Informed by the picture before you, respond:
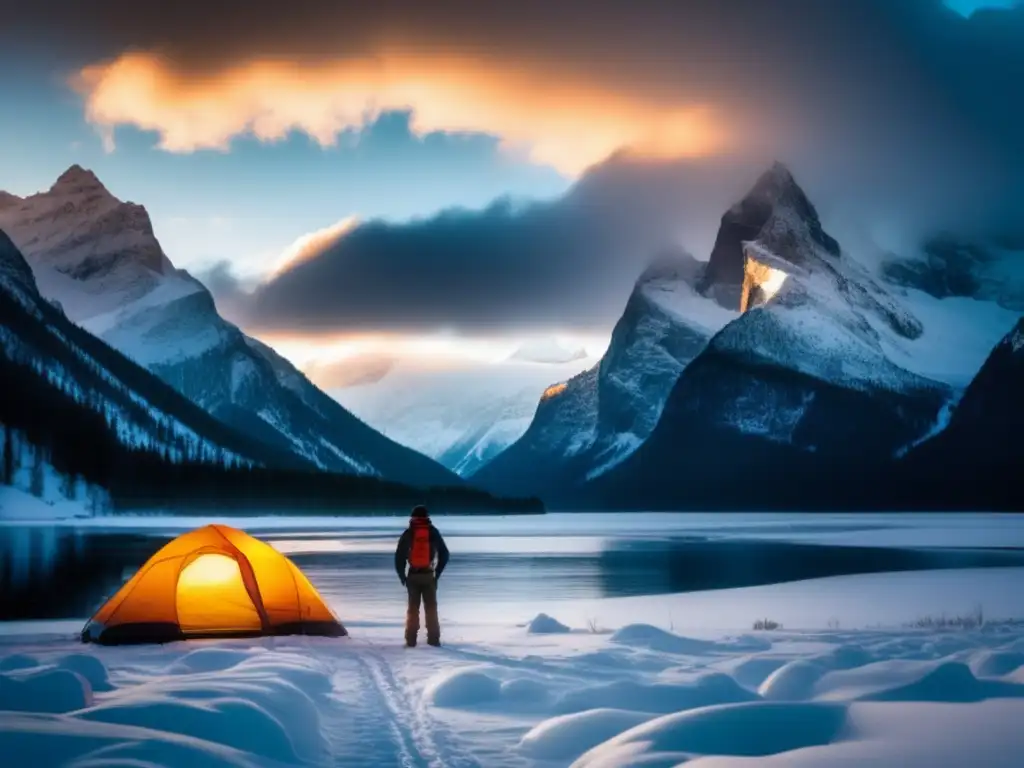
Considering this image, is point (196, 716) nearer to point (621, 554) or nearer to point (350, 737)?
point (350, 737)

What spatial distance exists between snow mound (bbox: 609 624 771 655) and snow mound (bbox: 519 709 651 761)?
25.0 feet

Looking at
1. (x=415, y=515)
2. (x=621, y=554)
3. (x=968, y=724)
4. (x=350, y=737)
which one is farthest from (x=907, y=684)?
(x=621, y=554)

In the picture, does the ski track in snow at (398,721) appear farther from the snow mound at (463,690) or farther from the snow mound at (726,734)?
the snow mound at (726,734)

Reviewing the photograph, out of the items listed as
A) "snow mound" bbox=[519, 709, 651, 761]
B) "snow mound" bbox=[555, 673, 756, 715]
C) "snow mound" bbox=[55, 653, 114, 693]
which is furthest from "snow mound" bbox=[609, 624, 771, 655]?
"snow mound" bbox=[55, 653, 114, 693]

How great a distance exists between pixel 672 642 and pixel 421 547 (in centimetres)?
508

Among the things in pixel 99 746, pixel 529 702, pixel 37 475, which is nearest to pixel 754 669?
pixel 529 702

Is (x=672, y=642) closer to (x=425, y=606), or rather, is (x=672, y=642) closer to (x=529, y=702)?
(x=425, y=606)

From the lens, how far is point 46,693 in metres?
13.5

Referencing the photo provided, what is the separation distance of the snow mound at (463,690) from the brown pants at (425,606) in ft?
18.6

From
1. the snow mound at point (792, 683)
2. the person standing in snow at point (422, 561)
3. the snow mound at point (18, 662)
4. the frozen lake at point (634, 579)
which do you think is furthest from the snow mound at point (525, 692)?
the frozen lake at point (634, 579)

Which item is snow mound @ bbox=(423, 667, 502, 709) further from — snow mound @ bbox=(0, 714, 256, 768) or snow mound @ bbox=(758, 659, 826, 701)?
snow mound @ bbox=(0, 714, 256, 768)

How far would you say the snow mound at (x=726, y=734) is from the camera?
36.2 feet

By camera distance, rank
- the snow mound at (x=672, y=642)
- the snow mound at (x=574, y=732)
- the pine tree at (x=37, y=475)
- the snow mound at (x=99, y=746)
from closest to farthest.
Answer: the snow mound at (x=99, y=746)
the snow mound at (x=574, y=732)
the snow mound at (x=672, y=642)
the pine tree at (x=37, y=475)

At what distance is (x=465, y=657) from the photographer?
21.4 metres
